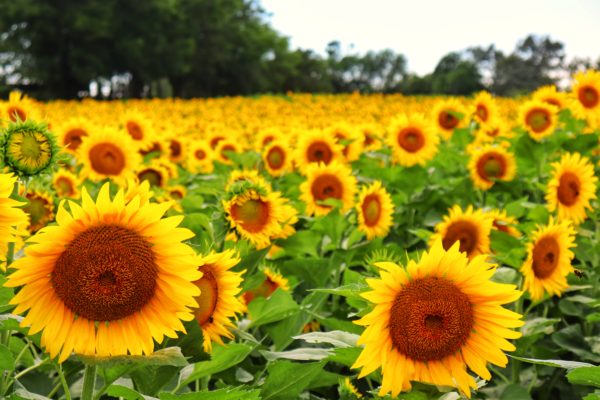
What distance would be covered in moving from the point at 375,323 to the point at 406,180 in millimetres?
3060

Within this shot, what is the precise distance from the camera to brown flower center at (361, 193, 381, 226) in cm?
370

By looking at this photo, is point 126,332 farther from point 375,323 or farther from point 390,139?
point 390,139

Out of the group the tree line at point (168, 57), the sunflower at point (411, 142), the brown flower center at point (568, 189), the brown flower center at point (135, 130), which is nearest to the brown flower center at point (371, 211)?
the brown flower center at point (568, 189)

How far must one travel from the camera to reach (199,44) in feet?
140

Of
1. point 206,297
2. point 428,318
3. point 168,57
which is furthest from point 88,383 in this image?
point 168,57

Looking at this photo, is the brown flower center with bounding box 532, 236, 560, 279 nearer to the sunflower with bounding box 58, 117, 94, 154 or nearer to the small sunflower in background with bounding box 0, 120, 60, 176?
the small sunflower in background with bounding box 0, 120, 60, 176

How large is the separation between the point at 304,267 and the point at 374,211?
763 millimetres

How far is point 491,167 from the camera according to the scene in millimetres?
4535

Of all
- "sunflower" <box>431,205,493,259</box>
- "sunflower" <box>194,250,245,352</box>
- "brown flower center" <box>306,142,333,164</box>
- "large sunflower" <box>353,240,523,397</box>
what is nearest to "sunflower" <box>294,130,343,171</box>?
"brown flower center" <box>306,142,333,164</box>

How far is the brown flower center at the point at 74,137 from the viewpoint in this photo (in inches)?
182

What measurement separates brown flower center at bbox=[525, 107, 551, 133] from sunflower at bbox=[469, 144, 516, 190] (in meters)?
0.52

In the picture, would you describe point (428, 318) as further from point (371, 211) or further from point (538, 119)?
point (538, 119)

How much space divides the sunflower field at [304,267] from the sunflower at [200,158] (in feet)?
0.06

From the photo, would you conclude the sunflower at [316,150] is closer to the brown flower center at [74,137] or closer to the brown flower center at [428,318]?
the brown flower center at [74,137]
